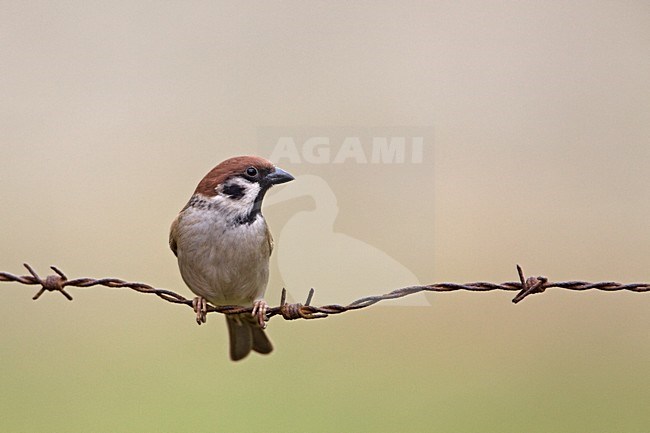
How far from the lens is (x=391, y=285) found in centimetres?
429

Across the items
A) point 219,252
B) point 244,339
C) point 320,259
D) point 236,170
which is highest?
point 236,170

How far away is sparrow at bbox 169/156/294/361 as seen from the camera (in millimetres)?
2906

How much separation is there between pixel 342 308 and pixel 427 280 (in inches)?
116

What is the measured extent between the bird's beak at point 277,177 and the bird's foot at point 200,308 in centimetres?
54

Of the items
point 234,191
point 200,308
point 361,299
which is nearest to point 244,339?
point 200,308

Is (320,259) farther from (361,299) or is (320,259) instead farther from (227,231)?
(361,299)

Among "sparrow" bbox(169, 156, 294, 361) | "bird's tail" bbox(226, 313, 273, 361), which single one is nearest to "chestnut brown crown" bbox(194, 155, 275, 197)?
"sparrow" bbox(169, 156, 294, 361)

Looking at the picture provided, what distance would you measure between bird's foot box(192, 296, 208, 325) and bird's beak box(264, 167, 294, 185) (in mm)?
539

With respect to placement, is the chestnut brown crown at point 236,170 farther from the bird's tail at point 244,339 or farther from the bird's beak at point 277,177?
the bird's tail at point 244,339

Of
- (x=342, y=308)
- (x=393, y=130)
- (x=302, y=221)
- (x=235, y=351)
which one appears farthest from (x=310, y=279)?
(x=393, y=130)

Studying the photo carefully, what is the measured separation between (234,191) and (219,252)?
0.24m

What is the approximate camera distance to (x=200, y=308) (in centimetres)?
295

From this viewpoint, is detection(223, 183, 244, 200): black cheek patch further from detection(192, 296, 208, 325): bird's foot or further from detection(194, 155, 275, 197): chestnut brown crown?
detection(192, 296, 208, 325): bird's foot

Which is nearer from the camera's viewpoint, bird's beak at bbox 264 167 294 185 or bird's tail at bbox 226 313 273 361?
bird's beak at bbox 264 167 294 185
